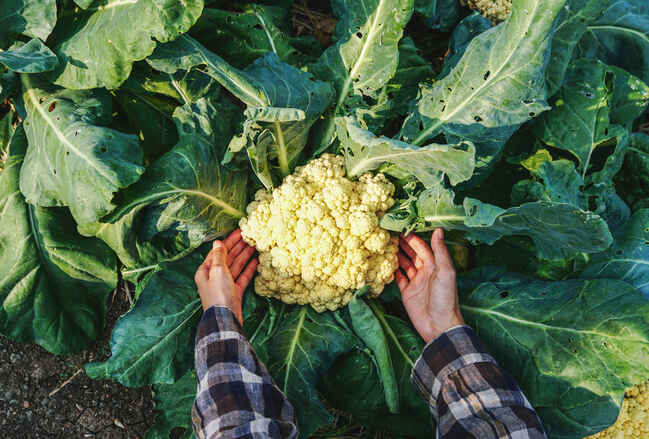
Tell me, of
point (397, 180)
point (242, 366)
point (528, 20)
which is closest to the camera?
point (528, 20)

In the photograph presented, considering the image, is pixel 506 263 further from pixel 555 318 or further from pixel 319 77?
pixel 319 77

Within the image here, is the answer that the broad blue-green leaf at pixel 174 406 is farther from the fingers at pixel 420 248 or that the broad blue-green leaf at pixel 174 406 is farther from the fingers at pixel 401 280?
the fingers at pixel 420 248

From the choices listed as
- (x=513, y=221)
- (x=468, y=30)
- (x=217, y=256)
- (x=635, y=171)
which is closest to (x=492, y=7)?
(x=468, y=30)

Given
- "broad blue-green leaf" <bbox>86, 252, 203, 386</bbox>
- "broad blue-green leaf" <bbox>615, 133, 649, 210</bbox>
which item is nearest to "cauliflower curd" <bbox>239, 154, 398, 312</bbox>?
"broad blue-green leaf" <bbox>86, 252, 203, 386</bbox>

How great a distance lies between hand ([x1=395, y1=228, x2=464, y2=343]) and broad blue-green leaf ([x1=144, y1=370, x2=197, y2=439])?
118 cm

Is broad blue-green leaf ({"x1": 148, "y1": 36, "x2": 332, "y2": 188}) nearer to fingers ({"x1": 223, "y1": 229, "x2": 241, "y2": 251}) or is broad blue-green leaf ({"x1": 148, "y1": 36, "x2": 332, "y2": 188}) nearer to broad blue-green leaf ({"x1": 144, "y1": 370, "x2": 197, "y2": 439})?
fingers ({"x1": 223, "y1": 229, "x2": 241, "y2": 251})

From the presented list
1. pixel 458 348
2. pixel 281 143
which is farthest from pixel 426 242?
pixel 281 143

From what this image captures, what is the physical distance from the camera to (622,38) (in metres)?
2.72

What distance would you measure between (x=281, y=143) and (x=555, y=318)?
1.50 m

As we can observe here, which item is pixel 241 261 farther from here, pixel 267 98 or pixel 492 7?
pixel 492 7

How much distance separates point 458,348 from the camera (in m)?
2.17

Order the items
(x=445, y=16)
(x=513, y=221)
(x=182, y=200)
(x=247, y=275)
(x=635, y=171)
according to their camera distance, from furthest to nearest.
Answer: (x=445, y=16) → (x=635, y=171) → (x=247, y=275) → (x=182, y=200) → (x=513, y=221)

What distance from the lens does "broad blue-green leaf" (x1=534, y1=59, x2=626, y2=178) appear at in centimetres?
234

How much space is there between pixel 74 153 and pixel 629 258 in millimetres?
2633
